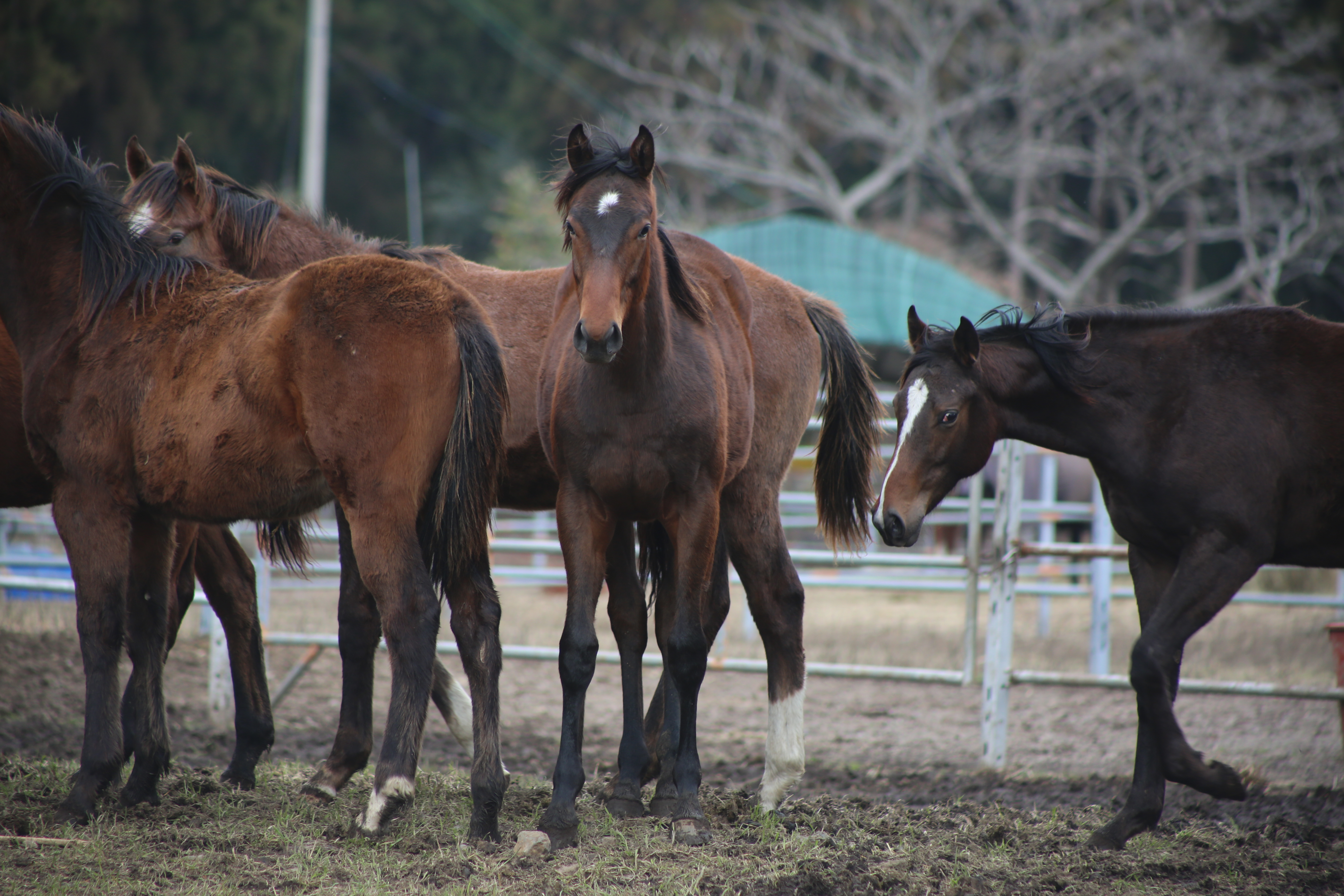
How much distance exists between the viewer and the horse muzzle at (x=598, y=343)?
3193 millimetres

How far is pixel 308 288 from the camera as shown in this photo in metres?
3.71

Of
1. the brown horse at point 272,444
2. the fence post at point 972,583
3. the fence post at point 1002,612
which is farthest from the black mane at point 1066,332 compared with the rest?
the brown horse at point 272,444

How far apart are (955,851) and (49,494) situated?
3837 mm

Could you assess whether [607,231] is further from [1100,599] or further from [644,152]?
[1100,599]

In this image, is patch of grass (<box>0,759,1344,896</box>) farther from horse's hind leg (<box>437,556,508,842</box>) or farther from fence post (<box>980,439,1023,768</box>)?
fence post (<box>980,439,1023,768</box>)

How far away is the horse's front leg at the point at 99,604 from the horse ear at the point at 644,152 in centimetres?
219

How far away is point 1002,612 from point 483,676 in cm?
301

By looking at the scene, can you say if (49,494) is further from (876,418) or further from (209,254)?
(876,418)

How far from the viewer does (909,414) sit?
400cm

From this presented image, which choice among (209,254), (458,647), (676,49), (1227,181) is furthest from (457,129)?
(458,647)

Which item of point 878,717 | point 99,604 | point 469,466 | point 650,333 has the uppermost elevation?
point 650,333

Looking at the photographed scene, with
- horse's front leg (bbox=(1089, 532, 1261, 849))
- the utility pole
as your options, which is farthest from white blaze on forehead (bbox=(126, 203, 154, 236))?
the utility pole

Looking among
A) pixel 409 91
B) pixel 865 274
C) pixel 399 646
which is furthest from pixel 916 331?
pixel 409 91

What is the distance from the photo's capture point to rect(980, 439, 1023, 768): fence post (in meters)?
5.42
